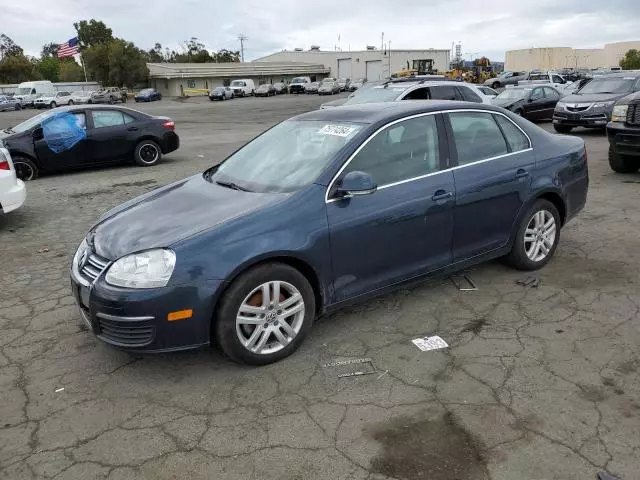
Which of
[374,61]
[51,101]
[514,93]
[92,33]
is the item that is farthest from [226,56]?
[514,93]

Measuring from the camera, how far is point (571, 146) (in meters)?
5.23

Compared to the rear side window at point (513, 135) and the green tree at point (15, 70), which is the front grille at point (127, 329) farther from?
the green tree at point (15, 70)

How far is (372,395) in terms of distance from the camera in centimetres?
323

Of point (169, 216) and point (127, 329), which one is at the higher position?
point (169, 216)

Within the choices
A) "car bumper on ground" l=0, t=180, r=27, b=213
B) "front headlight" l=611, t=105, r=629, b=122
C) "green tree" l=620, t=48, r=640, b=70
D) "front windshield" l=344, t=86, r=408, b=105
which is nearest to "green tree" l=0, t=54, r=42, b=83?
"green tree" l=620, t=48, r=640, b=70

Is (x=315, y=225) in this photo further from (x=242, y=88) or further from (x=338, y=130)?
(x=242, y=88)

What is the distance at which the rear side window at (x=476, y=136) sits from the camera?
443 centimetres

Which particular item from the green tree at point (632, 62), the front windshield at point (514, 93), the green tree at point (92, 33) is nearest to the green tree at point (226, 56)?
the green tree at point (92, 33)

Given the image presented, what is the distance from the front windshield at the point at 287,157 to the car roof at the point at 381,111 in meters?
0.09

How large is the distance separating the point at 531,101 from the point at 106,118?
1349 centimetres

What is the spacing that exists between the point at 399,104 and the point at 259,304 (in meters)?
2.11

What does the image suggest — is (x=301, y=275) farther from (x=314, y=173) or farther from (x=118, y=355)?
(x=118, y=355)

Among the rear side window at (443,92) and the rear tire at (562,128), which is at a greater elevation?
the rear side window at (443,92)

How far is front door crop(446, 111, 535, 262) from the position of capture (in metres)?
4.35
